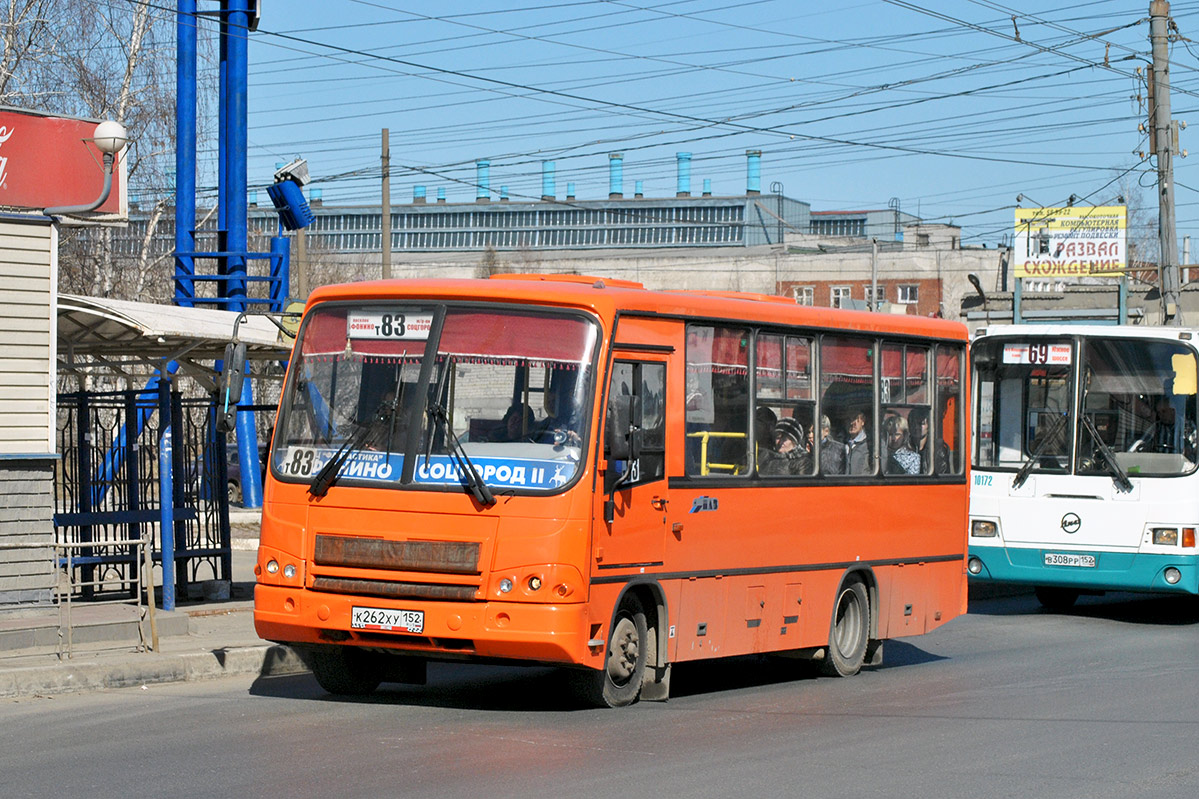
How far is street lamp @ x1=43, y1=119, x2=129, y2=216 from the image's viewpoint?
1431 centimetres

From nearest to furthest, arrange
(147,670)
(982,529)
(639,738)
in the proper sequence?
(639,738)
(147,670)
(982,529)

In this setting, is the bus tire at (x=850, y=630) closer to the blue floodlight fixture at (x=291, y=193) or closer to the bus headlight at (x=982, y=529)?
the bus headlight at (x=982, y=529)

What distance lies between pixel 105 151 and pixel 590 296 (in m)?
6.08

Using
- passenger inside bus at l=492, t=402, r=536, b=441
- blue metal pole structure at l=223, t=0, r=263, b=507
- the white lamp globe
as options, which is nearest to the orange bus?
passenger inside bus at l=492, t=402, r=536, b=441

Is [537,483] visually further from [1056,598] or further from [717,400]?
[1056,598]

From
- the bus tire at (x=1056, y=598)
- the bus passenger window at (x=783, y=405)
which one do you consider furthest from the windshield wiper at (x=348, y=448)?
the bus tire at (x=1056, y=598)

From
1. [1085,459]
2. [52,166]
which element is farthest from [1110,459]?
[52,166]

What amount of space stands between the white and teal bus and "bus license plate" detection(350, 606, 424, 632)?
9699 millimetres

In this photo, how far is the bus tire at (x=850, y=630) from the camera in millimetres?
13133

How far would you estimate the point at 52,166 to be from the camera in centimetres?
1443

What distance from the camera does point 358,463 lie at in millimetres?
10258

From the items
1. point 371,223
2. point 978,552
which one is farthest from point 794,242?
point 978,552

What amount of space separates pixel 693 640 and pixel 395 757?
3151mm

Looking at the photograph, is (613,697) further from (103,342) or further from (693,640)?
(103,342)
